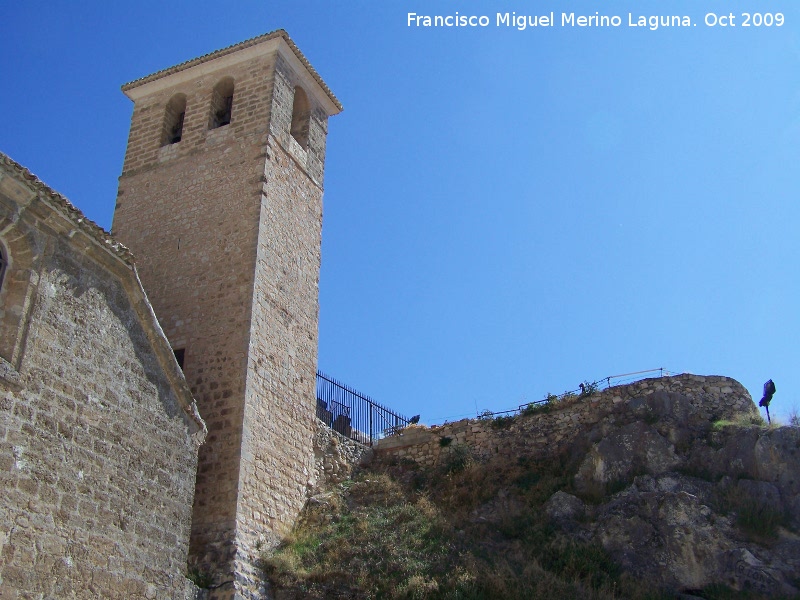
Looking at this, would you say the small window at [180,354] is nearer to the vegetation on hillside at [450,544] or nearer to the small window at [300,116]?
the vegetation on hillside at [450,544]

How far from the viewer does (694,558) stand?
41.0 ft

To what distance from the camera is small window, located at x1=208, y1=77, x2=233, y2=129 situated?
55.4 feet

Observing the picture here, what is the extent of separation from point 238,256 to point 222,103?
167 inches

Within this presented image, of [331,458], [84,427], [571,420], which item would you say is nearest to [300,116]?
[331,458]

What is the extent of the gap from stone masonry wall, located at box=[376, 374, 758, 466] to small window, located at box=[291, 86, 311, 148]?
6.42 m

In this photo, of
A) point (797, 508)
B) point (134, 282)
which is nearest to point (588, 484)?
point (797, 508)

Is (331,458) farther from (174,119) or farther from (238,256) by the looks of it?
(174,119)

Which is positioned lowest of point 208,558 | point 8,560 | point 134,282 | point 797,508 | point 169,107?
point 8,560

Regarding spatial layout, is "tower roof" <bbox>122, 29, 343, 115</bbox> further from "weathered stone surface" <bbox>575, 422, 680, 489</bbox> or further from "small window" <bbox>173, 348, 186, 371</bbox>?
"weathered stone surface" <bbox>575, 422, 680, 489</bbox>

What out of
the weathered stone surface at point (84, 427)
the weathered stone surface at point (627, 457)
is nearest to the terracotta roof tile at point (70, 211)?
the weathered stone surface at point (84, 427)

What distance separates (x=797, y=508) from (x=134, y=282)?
33.7ft

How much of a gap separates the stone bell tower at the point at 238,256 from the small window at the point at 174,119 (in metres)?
0.03

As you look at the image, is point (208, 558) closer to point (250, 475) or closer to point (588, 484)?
point (250, 475)

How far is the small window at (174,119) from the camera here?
17.2m
